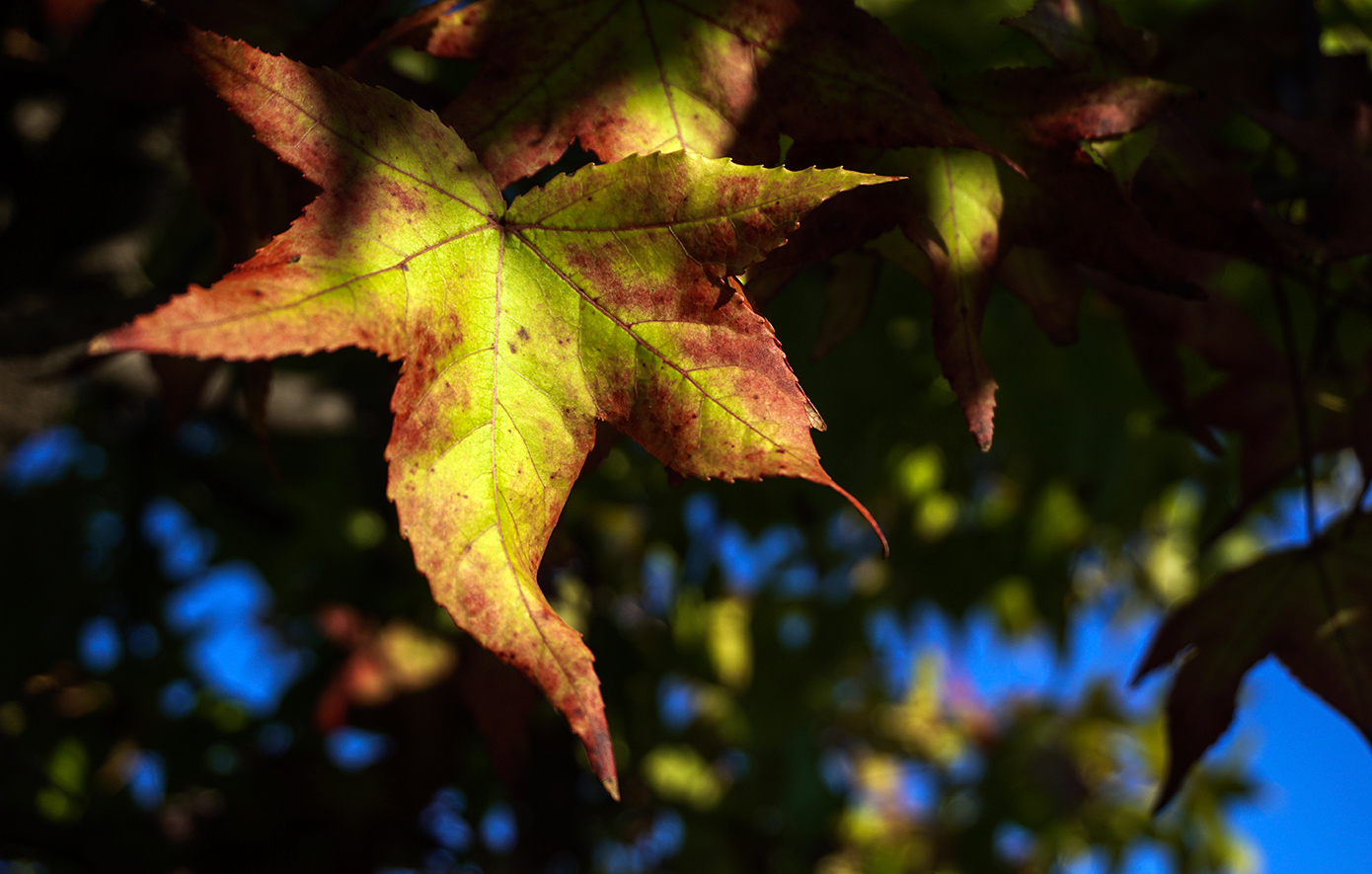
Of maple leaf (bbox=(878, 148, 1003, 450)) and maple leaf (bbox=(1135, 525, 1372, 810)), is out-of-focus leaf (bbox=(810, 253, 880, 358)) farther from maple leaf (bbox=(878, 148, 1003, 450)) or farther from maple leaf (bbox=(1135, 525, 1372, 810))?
maple leaf (bbox=(1135, 525, 1372, 810))

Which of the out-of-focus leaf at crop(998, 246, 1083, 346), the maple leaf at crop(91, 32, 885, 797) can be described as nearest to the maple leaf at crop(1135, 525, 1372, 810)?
the out-of-focus leaf at crop(998, 246, 1083, 346)

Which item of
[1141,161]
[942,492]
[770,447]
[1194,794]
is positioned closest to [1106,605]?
[1194,794]

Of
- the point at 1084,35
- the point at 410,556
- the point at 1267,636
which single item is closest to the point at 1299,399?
the point at 1267,636

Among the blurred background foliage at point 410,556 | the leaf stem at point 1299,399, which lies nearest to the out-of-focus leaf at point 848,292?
the blurred background foliage at point 410,556

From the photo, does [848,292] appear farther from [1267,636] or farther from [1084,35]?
[1267,636]

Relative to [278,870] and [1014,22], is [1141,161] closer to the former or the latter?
[1014,22]

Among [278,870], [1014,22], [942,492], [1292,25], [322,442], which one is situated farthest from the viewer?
[322,442]
